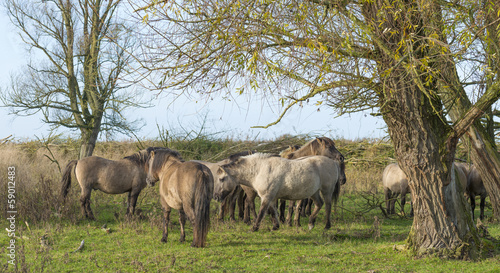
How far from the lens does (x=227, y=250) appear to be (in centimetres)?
762

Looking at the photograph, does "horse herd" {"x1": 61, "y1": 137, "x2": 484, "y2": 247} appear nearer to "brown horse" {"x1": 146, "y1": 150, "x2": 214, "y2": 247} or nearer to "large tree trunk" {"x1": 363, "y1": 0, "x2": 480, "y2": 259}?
"brown horse" {"x1": 146, "y1": 150, "x2": 214, "y2": 247}

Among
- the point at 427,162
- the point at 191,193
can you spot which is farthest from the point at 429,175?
the point at 191,193

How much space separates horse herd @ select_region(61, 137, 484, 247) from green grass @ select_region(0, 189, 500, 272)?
1.49ft

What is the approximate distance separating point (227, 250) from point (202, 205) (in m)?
0.88

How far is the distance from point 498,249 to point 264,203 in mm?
4161

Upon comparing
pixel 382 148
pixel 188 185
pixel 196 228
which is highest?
pixel 382 148

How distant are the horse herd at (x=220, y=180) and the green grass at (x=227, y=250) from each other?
17.8 inches

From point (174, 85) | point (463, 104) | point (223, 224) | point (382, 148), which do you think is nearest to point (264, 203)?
point (223, 224)

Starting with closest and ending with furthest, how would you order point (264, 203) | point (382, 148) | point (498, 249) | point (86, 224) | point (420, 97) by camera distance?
point (420, 97), point (498, 249), point (264, 203), point (86, 224), point (382, 148)

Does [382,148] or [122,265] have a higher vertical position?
[382,148]

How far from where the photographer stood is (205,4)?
6.75 meters

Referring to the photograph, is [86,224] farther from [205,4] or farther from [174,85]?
[205,4]

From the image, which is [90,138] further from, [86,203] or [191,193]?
[191,193]

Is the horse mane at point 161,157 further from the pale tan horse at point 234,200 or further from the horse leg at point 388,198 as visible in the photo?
the horse leg at point 388,198
